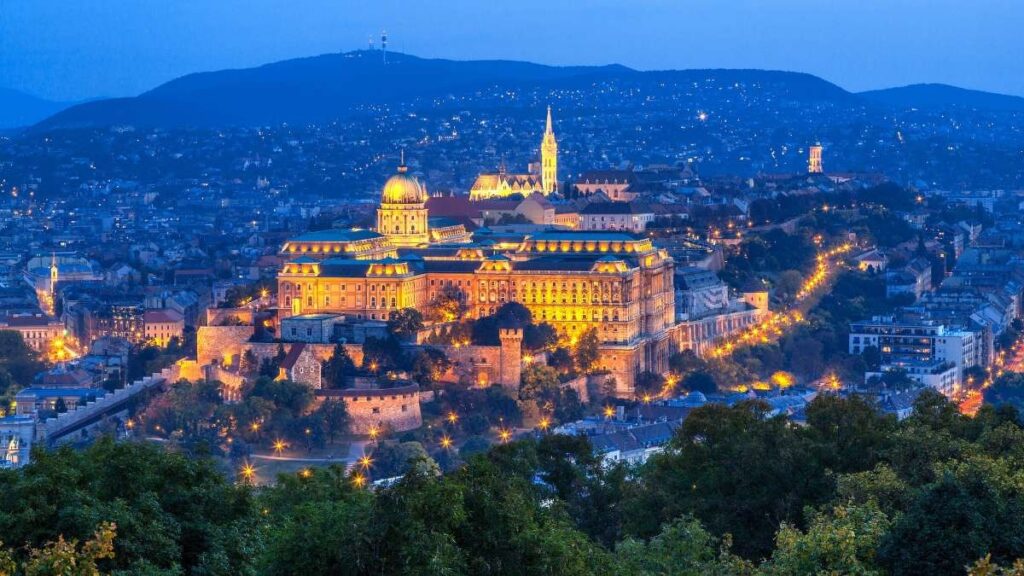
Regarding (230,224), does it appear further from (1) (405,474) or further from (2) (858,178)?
(1) (405,474)

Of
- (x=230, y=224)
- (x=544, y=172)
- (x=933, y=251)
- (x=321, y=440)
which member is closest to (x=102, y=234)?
(x=230, y=224)

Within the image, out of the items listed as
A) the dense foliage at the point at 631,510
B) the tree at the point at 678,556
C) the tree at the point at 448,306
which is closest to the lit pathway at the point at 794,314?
the tree at the point at 448,306

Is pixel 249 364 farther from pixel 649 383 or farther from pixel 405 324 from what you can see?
pixel 649 383

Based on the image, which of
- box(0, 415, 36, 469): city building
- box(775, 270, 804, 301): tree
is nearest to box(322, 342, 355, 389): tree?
box(0, 415, 36, 469): city building

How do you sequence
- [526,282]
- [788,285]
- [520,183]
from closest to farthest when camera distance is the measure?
[526,282] → [788,285] → [520,183]

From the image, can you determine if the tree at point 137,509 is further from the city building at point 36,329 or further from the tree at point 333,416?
the city building at point 36,329

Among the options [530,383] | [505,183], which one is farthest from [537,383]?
[505,183]
